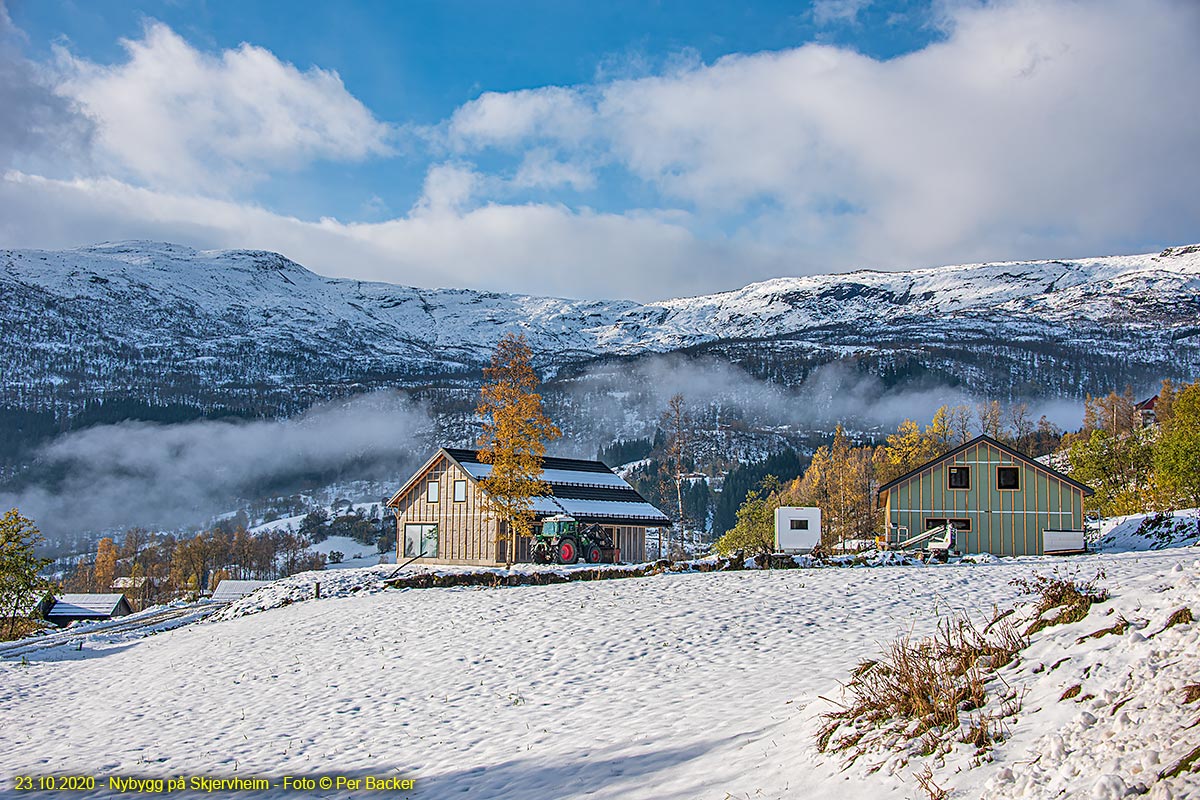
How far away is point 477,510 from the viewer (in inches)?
1927

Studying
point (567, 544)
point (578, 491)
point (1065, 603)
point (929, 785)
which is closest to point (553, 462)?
point (578, 491)

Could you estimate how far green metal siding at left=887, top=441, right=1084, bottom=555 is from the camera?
43.0m

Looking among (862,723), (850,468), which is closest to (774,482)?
(850,468)

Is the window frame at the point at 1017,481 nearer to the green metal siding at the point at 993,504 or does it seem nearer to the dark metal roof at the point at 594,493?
the green metal siding at the point at 993,504

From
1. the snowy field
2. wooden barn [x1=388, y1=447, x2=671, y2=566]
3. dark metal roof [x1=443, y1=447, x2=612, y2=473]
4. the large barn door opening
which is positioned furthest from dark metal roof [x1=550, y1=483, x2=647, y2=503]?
the snowy field

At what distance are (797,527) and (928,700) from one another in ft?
122

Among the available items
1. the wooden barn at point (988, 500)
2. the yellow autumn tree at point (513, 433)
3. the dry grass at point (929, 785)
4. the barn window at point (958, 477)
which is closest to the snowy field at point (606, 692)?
the dry grass at point (929, 785)

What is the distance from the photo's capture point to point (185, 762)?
13008 millimetres

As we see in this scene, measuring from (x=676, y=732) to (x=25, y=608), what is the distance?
40376 millimetres

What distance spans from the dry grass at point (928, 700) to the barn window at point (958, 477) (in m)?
37.1

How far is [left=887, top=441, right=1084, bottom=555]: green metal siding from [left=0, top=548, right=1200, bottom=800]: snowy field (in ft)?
56.9

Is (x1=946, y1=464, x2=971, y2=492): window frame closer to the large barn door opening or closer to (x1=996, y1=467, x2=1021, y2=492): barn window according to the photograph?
(x1=996, y1=467, x2=1021, y2=492): barn window

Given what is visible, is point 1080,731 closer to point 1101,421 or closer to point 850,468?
point 850,468

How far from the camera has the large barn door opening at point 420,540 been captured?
168ft
